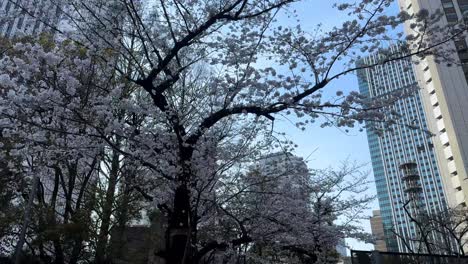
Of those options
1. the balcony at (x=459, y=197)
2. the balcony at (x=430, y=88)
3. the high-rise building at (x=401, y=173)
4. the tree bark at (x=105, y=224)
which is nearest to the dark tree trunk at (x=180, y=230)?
the tree bark at (x=105, y=224)

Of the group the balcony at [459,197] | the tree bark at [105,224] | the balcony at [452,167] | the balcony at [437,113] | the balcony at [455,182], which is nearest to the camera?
the tree bark at [105,224]

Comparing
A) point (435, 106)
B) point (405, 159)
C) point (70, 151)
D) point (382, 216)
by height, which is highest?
point (435, 106)

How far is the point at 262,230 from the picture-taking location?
10.3 m

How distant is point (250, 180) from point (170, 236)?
4247 mm

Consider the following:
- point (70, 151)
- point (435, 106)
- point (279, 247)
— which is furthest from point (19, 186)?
point (435, 106)

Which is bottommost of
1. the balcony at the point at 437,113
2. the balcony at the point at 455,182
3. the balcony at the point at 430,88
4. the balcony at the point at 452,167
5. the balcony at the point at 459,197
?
the balcony at the point at 459,197

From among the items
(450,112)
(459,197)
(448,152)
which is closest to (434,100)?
(450,112)

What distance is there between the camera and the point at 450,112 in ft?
124

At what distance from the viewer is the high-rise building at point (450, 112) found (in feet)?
120

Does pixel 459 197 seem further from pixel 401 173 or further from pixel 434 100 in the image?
pixel 434 100

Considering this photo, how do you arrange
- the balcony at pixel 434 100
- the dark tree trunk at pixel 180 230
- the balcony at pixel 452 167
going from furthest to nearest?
the balcony at pixel 434 100, the balcony at pixel 452 167, the dark tree trunk at pixel 180 230

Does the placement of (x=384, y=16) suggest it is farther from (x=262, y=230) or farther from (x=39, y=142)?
(x=39, y=142)

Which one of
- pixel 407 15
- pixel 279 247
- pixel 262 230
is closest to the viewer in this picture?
pixel 407 15

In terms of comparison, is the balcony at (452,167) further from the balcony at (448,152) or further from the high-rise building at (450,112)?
the balcony at (448,152)
